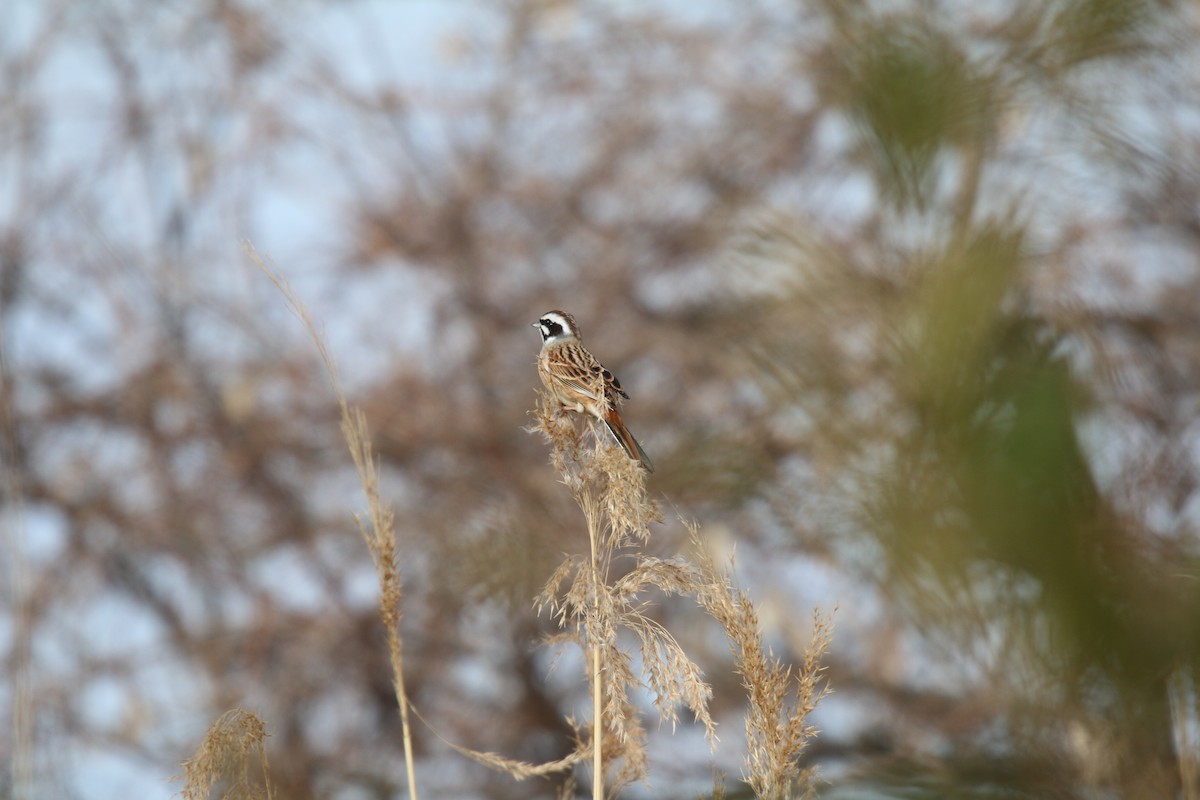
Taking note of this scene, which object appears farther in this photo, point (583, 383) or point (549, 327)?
point (549, 327)

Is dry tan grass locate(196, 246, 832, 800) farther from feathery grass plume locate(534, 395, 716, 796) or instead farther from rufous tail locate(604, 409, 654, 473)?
rufous tail locate(604, 409, 654, 473)

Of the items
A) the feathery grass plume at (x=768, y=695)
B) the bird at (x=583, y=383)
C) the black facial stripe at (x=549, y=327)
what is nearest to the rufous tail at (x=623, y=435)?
the bird at (x=583, y=383)

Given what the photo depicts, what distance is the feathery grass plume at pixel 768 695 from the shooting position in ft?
6.82

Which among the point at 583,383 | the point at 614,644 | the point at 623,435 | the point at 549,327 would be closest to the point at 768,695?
the point at 614,644

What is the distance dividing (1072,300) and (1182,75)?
5.05 feet

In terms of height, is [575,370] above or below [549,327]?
below

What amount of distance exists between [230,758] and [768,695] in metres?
0.91

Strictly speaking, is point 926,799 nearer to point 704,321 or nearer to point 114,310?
point 704,321

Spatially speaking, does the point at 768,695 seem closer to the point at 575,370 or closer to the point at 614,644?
the point at 614,644

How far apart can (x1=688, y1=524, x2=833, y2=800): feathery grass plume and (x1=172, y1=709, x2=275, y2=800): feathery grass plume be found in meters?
0.77

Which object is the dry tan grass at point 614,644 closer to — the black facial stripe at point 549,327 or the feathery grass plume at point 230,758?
the feathery grass plume at point 230,758

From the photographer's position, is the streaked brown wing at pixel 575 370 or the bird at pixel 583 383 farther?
the streaked brown wing at pixel 575 370

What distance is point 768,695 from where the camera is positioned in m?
2.12

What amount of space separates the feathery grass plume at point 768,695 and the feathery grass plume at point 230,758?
30.5 inches
